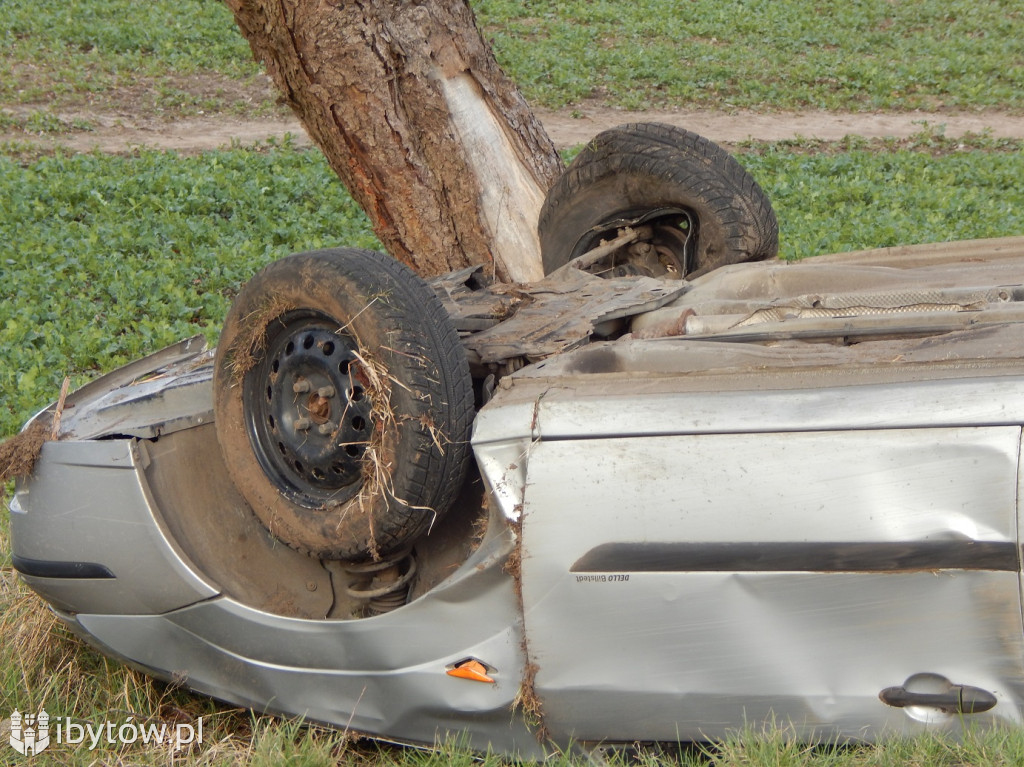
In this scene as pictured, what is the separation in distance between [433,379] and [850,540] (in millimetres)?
1111

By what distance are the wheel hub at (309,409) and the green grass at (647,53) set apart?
15.0 metres

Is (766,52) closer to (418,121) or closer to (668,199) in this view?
(418,121)

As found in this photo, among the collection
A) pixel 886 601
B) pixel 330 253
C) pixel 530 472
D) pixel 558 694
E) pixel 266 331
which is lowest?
pixel 558 694

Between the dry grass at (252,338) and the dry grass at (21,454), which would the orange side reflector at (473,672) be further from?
the dry grass at (21,454)

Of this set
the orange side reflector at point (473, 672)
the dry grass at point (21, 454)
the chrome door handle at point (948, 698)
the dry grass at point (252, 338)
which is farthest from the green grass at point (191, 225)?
the chrome door handle at point (948, 698)

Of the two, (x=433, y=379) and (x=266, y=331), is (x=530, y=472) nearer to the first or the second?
(x=433, y=379)

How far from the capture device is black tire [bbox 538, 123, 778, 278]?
4.31 m

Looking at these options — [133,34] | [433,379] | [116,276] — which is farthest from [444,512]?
[133,34]

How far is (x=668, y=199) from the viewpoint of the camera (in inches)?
174

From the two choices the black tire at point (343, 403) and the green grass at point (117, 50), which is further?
the green grass at point (117, 50)

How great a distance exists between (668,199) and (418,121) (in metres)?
1.36

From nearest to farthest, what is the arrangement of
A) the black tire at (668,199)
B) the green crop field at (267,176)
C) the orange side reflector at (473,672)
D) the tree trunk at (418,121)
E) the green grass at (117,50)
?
the orange side reflector at (473,672)
the green crop field at (267,176)
the black tire at (668,199)
the tree trunk at (418,121)
the green grass at (117,50)

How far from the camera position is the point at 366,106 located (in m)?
5.02

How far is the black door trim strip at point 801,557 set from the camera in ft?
7.82
